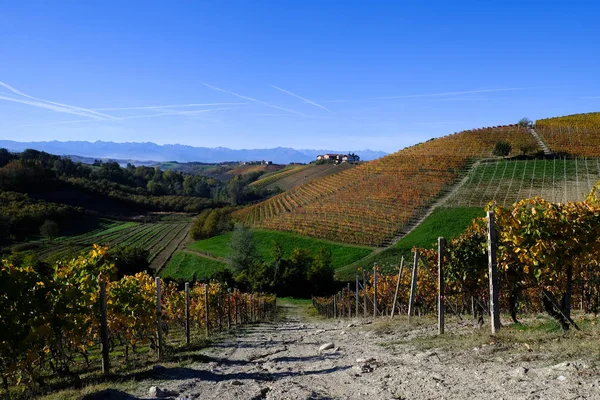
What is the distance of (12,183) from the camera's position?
10038cm

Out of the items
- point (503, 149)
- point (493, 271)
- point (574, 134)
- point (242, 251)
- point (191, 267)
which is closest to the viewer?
point (493, 271)

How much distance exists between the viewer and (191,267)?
60.7m

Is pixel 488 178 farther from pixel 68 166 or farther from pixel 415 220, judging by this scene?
pixel 68 166

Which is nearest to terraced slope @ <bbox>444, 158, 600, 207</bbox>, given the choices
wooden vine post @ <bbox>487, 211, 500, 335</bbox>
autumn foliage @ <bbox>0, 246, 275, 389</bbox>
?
wooden vine post @ <bbox>487, 211, 500, 335</bbox>

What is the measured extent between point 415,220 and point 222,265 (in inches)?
1091

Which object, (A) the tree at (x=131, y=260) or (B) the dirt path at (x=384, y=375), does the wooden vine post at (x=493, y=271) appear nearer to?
(B) the dirt path at (x=384, y=375)

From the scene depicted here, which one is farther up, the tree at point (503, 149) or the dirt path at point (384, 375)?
the tree at point (503, 149)

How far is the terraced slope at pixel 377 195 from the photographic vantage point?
60.0 metres

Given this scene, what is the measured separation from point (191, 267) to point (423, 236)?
105 ft

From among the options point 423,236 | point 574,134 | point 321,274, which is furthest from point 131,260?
point 574,134

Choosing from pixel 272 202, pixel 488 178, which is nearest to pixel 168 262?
pixel 272 202

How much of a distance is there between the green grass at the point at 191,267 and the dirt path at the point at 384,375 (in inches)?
1897

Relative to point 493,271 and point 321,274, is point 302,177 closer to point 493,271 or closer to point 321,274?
point 321,274

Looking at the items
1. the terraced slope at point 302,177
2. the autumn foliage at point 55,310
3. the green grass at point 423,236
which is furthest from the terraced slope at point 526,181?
the terraced slope at point 302,177
